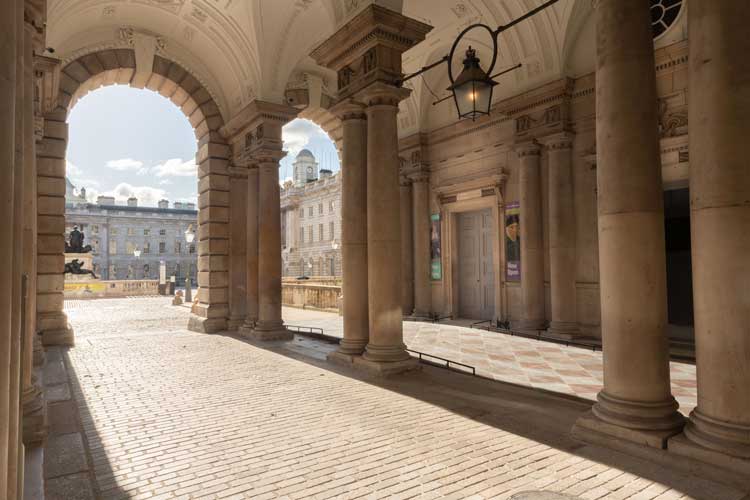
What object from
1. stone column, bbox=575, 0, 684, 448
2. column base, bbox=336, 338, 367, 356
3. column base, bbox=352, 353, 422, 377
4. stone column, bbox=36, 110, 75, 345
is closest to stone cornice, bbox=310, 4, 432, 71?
stone column, bbox=575, 0, 684, 448

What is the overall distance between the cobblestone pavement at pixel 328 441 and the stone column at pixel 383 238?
62 centimetres

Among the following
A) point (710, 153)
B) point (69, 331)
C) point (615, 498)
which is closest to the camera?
point (615, 498)

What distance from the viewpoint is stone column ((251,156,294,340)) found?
11828 mm

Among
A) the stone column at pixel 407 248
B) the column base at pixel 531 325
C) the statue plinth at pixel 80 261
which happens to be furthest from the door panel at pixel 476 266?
the statue plinth at pixel 80 261

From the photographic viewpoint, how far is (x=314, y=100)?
15031 millimetres

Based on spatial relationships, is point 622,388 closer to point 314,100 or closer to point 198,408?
point 198,408

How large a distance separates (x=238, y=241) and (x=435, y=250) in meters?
6.51

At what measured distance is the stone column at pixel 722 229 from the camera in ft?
12.6

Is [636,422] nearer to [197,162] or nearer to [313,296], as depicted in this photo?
[197,162]

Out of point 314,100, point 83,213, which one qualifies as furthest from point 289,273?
point 314,100

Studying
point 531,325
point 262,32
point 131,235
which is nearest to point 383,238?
point 531,325

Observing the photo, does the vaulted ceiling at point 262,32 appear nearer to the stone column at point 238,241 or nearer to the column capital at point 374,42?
the stone column at point 238,241

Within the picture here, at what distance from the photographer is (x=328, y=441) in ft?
15.5

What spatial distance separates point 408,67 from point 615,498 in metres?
14.0
